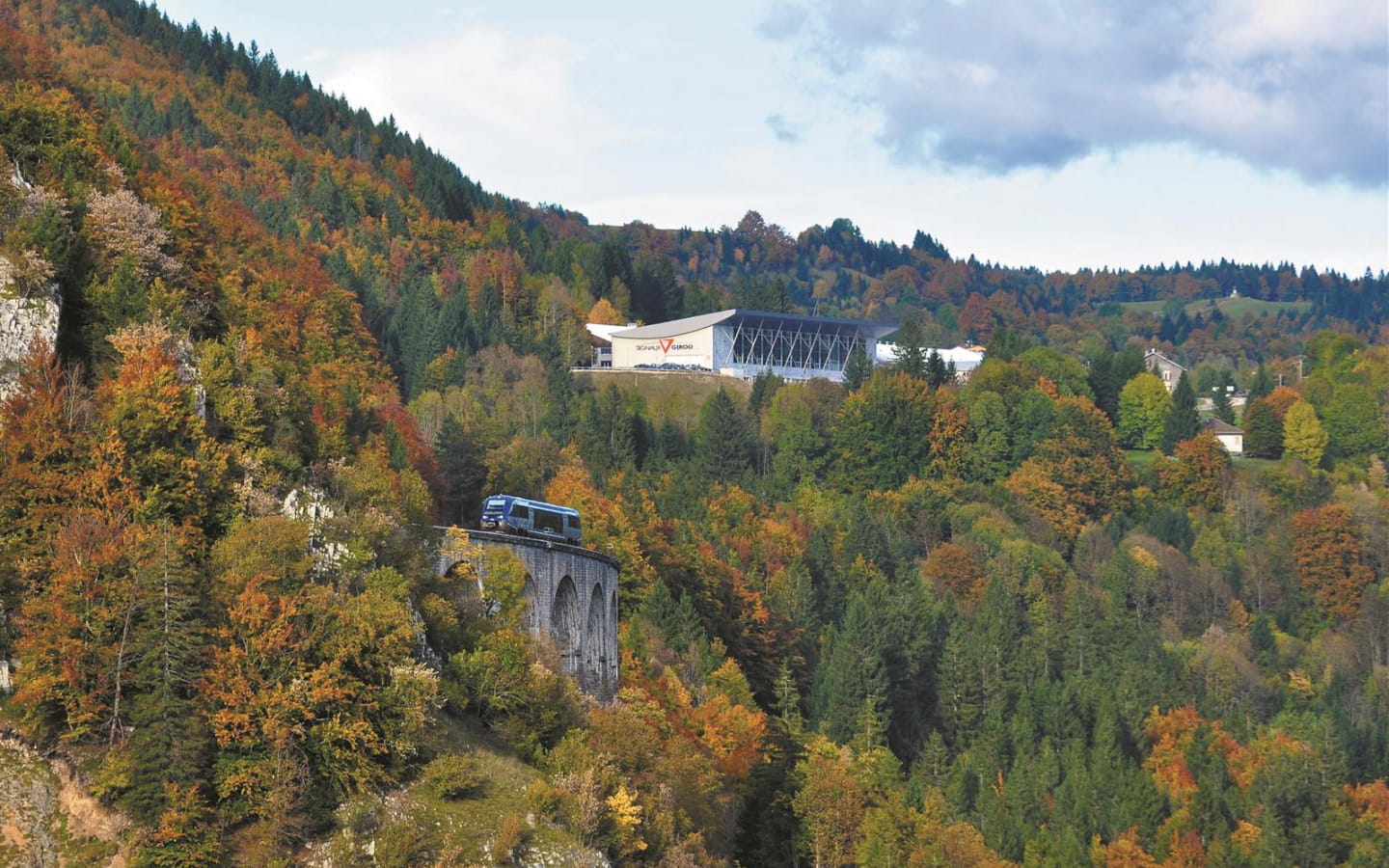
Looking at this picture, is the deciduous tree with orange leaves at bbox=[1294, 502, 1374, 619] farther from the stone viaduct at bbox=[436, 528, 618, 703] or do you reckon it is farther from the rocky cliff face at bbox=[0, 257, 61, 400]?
the rocky cliff face at bbox=[0, 257, 61, 400]

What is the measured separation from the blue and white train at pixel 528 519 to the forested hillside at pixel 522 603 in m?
3.12

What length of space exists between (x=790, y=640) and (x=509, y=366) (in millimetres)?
52312

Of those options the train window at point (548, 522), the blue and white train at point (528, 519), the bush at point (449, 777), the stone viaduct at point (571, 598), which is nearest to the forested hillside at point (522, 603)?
the bush at point (449, 777)

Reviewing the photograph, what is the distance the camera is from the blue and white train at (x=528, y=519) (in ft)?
287

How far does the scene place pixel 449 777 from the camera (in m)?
66.1

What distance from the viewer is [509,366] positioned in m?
181

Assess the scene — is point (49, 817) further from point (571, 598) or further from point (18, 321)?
point (571, 598)

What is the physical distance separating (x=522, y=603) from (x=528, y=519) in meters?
6.48

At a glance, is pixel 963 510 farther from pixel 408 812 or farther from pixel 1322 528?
pixel 408 812

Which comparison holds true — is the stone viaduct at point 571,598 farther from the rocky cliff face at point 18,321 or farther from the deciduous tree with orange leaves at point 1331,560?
the deciduous tree with orange leaves at point 1331,560

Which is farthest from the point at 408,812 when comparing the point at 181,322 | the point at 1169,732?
the point at 1169,732

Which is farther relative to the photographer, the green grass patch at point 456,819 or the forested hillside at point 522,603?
the forested hillside at point 522,603

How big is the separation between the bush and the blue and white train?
Result: 21.3 meters

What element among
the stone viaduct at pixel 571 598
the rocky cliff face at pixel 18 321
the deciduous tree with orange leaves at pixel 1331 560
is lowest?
the deciduous tree with orange leaves at pixel 1331 560
